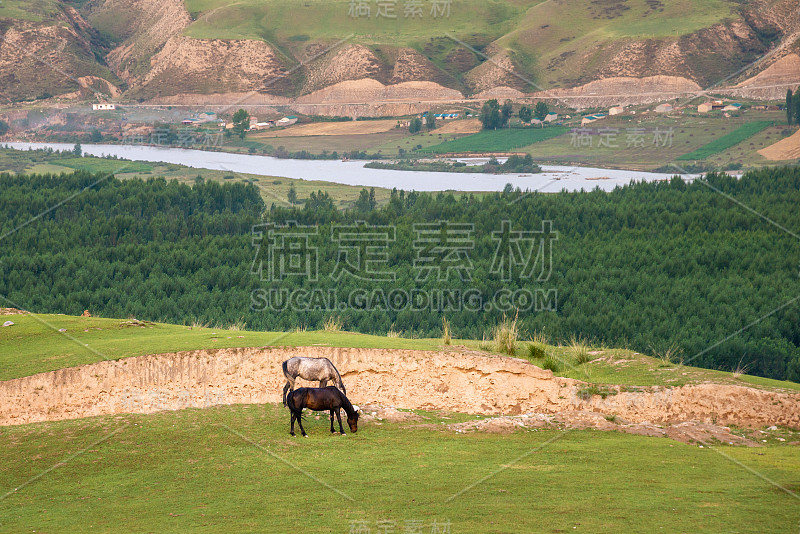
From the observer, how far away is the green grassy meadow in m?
11.5

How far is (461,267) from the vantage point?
51.6 meters

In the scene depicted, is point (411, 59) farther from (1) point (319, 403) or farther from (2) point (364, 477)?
(2) point (364, 477)

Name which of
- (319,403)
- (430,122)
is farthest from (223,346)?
(430,122)

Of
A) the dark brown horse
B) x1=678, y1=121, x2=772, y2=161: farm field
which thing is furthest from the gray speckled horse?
x1=678, y1=121, x2=772, y2=161: farm field

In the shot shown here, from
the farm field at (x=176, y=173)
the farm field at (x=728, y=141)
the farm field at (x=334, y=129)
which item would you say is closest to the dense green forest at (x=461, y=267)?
the farm field at (x=176, y=173)

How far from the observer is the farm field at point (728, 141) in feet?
387

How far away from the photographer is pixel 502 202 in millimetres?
71938

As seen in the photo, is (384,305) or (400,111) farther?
(400,111)

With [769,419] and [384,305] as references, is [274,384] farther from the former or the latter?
[384,305]

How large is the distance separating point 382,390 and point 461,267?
3250cm

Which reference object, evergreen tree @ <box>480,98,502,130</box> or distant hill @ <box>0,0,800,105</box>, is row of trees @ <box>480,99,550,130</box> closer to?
evergreen tree @ <box>480,98,502,130</box>

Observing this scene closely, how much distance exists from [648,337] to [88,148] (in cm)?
13030

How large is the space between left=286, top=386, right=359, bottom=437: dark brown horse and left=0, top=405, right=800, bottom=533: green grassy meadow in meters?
0.30

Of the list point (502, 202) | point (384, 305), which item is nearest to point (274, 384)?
point (384, 305)
